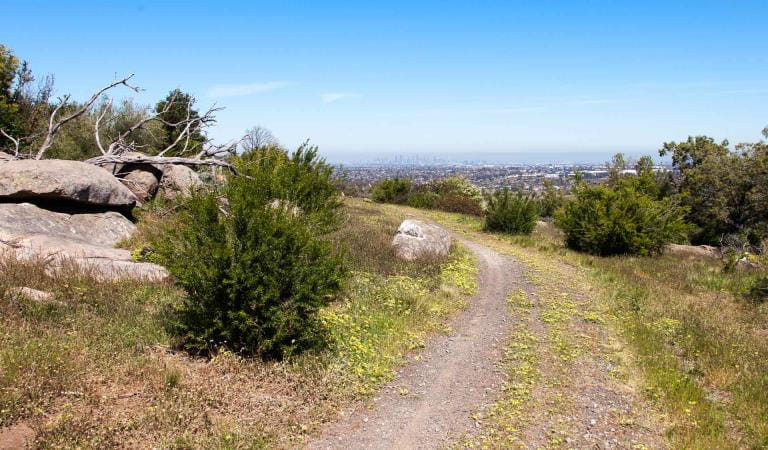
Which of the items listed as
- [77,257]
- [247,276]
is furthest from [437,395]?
[77,257]

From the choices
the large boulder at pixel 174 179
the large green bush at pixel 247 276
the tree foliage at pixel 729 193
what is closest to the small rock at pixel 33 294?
the large green bush at pixel 247 276

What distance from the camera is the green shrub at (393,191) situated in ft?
130

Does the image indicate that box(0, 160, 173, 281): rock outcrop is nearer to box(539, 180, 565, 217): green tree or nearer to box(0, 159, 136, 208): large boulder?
box(0, 159, 136, 208): large boulder

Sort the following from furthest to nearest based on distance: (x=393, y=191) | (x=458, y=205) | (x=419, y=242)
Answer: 1. (x=393, y=191)
2. (x=458, y=205)
3. (x=419, y=242)

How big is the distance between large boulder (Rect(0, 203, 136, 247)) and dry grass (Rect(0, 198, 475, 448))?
9.50 ft

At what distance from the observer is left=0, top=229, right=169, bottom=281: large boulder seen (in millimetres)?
8633

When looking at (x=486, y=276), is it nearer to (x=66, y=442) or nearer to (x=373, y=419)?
(x=373, y=419)

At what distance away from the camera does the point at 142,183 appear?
15.7 metres

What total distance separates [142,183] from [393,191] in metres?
26.2

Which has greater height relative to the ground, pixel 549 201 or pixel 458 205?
pixel 458 205

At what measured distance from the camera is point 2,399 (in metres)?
4.64

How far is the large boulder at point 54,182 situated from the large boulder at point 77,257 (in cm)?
208

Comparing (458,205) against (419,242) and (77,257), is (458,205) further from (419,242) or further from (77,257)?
(77,257)

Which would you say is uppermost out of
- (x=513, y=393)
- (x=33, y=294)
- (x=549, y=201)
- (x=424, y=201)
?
(x=33, y=294)
